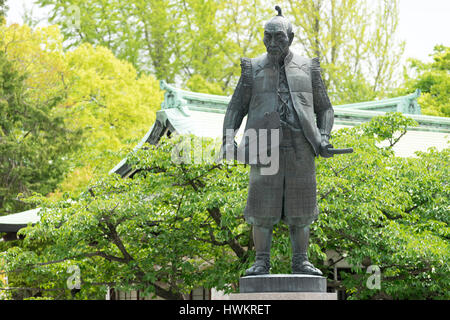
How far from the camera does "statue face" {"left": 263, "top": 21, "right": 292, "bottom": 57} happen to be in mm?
6383

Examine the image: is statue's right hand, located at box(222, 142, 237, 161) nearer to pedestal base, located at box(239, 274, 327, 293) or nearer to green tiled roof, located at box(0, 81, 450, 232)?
pedestal base, located at box(239, 274, 327, 293)

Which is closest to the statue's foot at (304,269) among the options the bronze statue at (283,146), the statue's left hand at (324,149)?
the bronze statue at (283,146)

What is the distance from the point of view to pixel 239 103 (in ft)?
21.9

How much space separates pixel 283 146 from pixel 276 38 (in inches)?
39.6

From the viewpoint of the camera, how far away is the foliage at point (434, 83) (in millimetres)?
24345

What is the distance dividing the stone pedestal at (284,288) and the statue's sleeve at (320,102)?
1.47 meters

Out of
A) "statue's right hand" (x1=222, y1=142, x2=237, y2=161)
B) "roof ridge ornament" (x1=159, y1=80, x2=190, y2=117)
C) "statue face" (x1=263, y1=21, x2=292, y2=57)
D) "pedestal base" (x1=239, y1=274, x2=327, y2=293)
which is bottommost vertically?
"pedestal base" (x1=239, y1=274, x2=327, y2=293)

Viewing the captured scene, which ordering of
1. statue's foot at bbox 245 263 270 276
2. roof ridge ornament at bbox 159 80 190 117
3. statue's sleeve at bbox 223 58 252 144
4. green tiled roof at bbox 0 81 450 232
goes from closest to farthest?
1. statue's foot at bbox 245 263 270 276
2. statue's sleeve at bbox 223 58 252 144
3. green tiled roof at bbox 0 81 450 232
4. roof ridge ornament at bbox 159 80 190 117

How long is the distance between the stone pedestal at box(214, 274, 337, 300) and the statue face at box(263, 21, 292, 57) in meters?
2.07

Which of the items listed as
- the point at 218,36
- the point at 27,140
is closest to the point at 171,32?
the point at 218,36

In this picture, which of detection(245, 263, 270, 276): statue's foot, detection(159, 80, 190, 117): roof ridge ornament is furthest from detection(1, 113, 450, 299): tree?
detection(159, 80, 190, 117): roof ridge ornament

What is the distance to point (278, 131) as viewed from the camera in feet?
20.8

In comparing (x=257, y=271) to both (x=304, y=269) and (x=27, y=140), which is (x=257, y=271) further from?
(x=27, y=140)

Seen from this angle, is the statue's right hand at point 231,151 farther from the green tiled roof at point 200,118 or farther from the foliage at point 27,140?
the foliage at point 27,140
